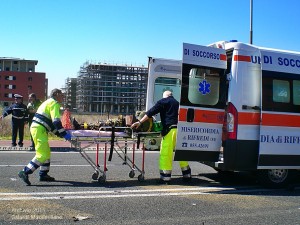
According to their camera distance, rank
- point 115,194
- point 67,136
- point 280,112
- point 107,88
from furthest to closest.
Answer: point 107,88
point 280,112
point 67,136
point 115,194

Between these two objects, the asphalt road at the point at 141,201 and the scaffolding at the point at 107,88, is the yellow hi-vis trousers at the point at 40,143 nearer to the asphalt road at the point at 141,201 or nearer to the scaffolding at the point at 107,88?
the asphalt road at the point at 141,201

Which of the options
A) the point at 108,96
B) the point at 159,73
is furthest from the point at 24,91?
the point at 159,73

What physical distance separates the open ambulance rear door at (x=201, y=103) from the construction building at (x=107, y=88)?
113043 millimetres

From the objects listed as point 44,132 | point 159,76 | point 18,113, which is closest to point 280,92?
point 44,132

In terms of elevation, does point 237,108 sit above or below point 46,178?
above

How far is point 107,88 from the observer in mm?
126812

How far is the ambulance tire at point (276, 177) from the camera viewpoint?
8.03 m

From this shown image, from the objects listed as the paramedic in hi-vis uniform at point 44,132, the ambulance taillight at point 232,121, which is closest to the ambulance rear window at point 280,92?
the ambulance taillight at point 232,121

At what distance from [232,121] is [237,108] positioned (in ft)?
0.84

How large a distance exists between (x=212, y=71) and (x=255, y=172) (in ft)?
7.48

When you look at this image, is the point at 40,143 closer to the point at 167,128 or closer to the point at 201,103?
the point at 167,128

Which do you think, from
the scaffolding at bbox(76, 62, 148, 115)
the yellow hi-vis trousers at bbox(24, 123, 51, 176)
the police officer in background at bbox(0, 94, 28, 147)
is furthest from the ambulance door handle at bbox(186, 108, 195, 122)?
the scaffolding at bbox(76, 62, 148, 115)

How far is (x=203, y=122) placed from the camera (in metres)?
7.55

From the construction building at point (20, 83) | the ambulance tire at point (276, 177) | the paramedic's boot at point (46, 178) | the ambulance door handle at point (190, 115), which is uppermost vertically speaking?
the construction building at point (20, 83)
